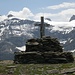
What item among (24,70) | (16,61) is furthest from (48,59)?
(24,70)

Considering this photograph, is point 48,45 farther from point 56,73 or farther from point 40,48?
point 56,73

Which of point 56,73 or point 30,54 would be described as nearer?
point 56,73

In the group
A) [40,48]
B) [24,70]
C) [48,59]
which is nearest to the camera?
[24,70]

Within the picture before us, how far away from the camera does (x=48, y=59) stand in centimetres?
6166

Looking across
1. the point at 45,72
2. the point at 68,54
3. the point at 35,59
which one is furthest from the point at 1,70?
the point at 68,54

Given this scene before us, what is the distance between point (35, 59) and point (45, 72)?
1709 centimetres

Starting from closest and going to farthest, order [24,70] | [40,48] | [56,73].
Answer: [56,73] → [24,70] → [40,48]

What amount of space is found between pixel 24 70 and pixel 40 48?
18.4 m

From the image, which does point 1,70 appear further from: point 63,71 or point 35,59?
point 35,59

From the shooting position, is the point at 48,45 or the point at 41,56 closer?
the point at 41,56

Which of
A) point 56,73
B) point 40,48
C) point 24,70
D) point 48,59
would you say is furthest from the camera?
point 40,48

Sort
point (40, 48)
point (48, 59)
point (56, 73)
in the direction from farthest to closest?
1. point (40, 48)
2. point (48, 59)
3. point (56, 73)

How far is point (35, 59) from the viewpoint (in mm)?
62406

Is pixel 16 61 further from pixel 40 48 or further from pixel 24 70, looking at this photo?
pixel 24 70
